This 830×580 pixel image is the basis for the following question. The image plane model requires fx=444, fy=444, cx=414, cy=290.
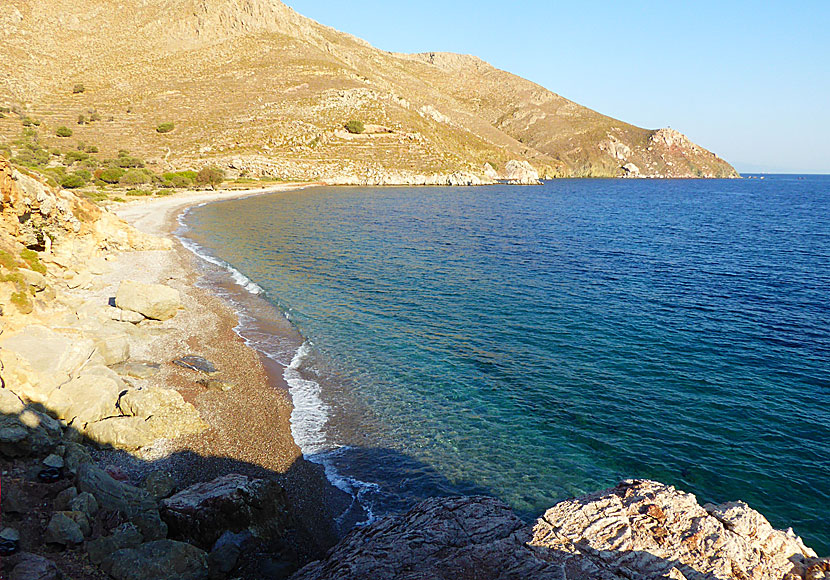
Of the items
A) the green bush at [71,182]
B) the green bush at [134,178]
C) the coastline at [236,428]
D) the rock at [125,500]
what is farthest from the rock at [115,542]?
the green bush at [134,178]

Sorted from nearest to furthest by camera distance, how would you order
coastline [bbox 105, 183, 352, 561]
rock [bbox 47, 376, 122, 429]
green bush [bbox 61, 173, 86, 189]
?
1. coastline [bbox 105, 183, 352, 561]
2. rock [bbox 47, 376, 122, 429]
3. green bush [bbox 61, 173, 86, 189]

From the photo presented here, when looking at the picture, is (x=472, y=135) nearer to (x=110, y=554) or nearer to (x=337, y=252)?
(x=337, y=252)

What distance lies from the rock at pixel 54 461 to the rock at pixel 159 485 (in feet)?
6.72

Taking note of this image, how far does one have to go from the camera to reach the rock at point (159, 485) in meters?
11.9

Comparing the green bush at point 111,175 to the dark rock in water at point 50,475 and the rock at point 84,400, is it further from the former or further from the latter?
the dark rock in water at point 50,475

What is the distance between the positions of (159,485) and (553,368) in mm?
16733

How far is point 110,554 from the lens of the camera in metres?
9.03

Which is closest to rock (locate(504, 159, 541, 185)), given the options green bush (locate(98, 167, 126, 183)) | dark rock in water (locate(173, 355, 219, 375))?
green bush (locate(98, 167, 126, 183))

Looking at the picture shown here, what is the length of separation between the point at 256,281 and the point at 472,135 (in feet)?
572

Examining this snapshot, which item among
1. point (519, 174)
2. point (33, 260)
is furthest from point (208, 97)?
point (33, 260)

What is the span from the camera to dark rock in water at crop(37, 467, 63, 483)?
34.5 feet

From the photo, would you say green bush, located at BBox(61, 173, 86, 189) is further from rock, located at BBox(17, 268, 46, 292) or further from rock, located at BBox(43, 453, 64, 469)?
→ rock, located at BBox(43, 453, 64, 469)

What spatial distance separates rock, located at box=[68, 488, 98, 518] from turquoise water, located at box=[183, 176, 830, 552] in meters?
6.48

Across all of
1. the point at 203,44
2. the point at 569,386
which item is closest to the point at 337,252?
the point at 569,386
